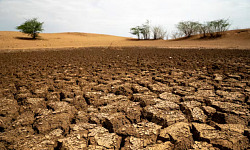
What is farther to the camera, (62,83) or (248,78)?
(248,78)

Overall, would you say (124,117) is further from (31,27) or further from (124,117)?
(31,27)

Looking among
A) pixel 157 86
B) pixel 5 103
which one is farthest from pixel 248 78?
pixel 5 103

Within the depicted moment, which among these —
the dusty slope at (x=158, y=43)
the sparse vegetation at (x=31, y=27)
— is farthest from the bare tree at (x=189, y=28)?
the sparse vegetation at (x=31, y=27)

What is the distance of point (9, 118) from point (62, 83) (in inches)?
57.4

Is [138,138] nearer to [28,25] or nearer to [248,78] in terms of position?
[248,78]

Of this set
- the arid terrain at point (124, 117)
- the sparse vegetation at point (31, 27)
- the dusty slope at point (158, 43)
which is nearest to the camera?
the arid terrain at point (124, 117)

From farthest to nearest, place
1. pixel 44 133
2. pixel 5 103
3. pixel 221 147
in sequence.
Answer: pixel 5 103, pixel 44 133, pixel 221 147

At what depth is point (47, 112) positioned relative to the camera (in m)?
2.04

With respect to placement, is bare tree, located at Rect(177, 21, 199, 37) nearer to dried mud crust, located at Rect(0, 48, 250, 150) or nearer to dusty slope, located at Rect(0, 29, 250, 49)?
dusty slope, located at Rect(0, 29, 250, 49)

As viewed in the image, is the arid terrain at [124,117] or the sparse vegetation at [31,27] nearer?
the arid terrain at [124,117]

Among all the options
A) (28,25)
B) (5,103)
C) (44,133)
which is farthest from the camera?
(28,25)

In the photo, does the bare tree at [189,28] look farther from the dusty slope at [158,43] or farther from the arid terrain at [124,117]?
the arid terrain at [124,117]

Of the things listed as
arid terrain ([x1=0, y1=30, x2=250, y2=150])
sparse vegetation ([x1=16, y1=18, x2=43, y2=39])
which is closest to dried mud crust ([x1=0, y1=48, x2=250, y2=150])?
arid terrain ([x1=0, y1=30, x2=250, y2=150])

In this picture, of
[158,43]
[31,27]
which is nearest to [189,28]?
[158,43]
